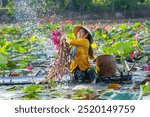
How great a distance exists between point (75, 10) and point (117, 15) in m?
1.99

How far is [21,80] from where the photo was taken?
14.6 ft

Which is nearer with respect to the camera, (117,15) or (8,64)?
(8,64)

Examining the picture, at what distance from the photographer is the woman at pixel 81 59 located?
13.7 feet

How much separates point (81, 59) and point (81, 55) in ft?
0.12

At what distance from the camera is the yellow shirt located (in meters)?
4.14

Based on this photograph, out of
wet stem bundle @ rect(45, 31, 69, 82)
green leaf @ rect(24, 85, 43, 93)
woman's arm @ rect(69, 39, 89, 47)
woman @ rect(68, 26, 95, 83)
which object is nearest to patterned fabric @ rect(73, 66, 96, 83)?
woman @ rect(68, 26, 95, 83)

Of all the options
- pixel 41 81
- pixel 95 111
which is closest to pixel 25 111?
pixel 95 111

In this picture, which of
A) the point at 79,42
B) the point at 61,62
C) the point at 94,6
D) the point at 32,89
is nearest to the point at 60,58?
the point at 61,62

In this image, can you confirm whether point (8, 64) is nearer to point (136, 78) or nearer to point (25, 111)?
point (136, 78)

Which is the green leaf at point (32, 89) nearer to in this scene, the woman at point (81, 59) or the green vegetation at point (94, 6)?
the woman at point (81, 59)

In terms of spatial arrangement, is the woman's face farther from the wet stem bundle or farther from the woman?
the wet stem bundle

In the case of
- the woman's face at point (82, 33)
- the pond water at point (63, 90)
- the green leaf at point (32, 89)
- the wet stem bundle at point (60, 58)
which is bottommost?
the pond water at point (63, 90)

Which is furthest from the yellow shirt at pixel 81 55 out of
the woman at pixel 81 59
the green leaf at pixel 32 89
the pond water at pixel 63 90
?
the green leaf at pixel 32 89

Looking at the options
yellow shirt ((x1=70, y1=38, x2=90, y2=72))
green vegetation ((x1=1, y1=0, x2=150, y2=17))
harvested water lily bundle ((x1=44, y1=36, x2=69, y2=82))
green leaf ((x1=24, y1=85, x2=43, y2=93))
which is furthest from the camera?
green vegetation ((x1=1, y1=0, x2=150, y2=17))
